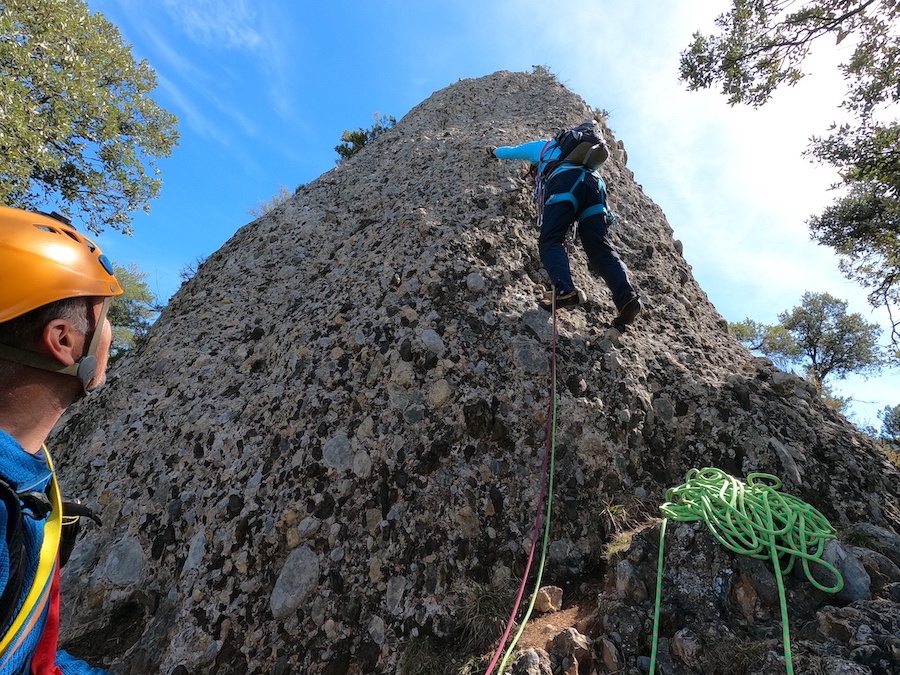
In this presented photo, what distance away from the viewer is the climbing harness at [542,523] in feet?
8.07

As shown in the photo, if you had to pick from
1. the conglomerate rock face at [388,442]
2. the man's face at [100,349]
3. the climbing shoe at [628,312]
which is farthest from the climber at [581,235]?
the man's face at [100,349]

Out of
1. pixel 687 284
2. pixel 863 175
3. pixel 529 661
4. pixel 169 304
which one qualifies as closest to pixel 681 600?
pixel 529 661

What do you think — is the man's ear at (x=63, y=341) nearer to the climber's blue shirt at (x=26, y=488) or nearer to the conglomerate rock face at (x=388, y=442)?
the climber's blue shirt at (x=26, y=488)

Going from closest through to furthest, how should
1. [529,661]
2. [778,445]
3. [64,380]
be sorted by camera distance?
[64,380], [529,661], [778,445]

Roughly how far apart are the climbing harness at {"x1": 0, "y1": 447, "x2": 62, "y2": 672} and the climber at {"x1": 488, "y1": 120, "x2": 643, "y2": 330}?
13.2 feet

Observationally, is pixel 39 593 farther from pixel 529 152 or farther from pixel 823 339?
pixel 823 339

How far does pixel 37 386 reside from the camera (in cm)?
148

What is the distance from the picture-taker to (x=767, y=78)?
8133mm

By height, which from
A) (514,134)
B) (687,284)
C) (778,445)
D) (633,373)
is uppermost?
(514,134)

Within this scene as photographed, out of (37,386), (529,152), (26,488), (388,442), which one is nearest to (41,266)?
(37,386)

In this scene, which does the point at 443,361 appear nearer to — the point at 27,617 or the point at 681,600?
the point at 681,600

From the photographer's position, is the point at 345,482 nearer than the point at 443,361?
Yes

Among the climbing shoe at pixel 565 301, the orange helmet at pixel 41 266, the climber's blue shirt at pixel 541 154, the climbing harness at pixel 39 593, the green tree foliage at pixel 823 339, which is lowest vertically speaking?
the climbing harness at pixel 39 593

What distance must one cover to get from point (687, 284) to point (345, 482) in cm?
530
